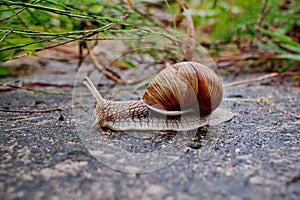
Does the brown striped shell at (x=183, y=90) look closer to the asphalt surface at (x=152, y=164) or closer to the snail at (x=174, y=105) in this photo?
the snail at (x=174, y=105)

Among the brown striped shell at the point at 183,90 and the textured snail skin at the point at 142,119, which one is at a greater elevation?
the brown striped shell at the point at 183,90

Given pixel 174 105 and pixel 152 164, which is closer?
pixel 152 164

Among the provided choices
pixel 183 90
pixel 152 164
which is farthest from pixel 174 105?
pixel 152 164

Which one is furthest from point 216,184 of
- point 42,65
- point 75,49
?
point 42,65

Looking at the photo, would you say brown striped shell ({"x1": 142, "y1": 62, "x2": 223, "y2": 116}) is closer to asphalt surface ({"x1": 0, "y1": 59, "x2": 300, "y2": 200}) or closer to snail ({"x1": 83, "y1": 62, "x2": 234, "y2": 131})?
snail ({"x1": 83, "y1": 62, "x2": 234, "y2": 131})

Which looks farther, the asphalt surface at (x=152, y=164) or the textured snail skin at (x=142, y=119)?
the textured snail skin at (x=142, y=119)

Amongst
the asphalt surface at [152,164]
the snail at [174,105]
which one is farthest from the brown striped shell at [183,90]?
A: the asphalt surface at [152,164]

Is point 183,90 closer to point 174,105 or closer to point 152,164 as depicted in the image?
point 174,105
